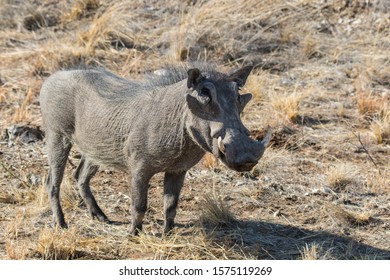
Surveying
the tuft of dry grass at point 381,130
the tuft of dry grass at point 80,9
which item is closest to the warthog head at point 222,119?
the tuft of dry grass at point 381,130

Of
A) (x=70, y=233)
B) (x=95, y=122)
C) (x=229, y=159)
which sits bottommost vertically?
(x=70, y=233)

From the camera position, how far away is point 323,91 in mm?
9375

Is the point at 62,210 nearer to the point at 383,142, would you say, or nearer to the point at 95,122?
the point at 95,122

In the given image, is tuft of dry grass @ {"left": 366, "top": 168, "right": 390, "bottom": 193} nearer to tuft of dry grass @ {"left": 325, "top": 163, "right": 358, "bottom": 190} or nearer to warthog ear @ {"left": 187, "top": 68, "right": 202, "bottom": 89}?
tuft of dry grass @ {"left": 325, "top": 163, "right": 358, "bottom": 190}

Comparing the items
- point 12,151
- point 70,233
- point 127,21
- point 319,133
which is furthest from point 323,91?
point 70,233

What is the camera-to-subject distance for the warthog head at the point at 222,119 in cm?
489

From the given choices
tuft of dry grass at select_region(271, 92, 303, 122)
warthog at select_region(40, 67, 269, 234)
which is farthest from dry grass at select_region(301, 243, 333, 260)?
tuft of dry grass at select_region(271, 92, 303, 122)

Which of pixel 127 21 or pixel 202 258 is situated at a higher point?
pixel 202 258

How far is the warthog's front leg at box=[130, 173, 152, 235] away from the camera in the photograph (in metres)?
5.81

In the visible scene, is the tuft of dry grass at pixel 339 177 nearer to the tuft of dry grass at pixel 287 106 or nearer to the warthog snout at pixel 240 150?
the tuft of dry grass at pixel 287 106

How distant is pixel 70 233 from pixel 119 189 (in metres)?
1.39

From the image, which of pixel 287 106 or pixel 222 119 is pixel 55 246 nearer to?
pixel 222 119

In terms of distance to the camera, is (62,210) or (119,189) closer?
(62,210)

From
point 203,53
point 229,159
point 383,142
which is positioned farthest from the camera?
point 203,53
